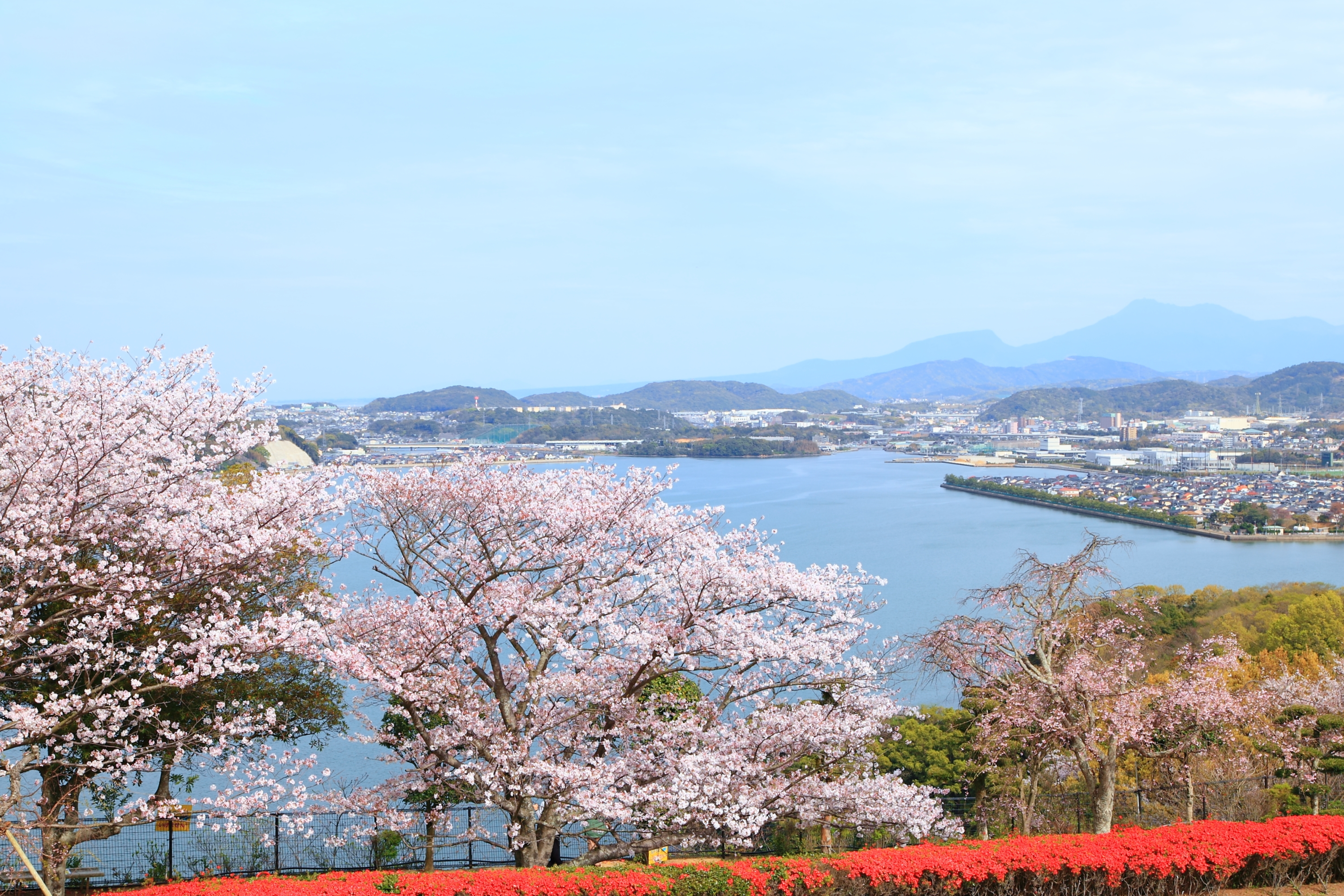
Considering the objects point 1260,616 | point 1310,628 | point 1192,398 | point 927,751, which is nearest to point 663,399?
point 1192,398

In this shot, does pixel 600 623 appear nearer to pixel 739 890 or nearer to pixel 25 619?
pixel 739 890

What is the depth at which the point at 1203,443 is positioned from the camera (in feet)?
304

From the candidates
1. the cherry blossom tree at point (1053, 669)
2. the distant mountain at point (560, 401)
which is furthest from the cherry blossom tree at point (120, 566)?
the distant mountain at point (560, 401)

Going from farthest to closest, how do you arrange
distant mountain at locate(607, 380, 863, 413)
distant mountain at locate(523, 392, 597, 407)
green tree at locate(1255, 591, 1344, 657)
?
distant mountain at locate(607, 380, 863, 413) → distant mountain at locate(523, 392, 597, 407) → green tree at locate(1255, 591, 1344, 657)

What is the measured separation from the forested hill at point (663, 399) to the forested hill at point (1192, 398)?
103 ft

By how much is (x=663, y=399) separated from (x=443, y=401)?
46239 millimetres

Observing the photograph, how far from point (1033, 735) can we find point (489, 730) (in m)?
3.75

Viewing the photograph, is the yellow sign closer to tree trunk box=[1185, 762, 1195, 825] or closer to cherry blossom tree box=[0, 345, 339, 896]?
cherry blossom tree box=[0, 345, 339, 896]

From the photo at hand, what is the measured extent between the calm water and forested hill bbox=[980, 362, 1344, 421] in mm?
72436

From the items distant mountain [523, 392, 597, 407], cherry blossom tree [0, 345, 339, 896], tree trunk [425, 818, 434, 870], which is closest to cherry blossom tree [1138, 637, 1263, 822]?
tree trunk [425, 818, 434, 870]

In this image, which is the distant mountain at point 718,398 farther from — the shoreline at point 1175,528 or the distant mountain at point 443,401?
the shoreline at point 1175,528

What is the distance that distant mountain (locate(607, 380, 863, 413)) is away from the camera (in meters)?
148

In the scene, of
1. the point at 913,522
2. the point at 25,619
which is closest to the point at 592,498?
the point at 25,619

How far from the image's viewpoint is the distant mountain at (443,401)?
10894cm
